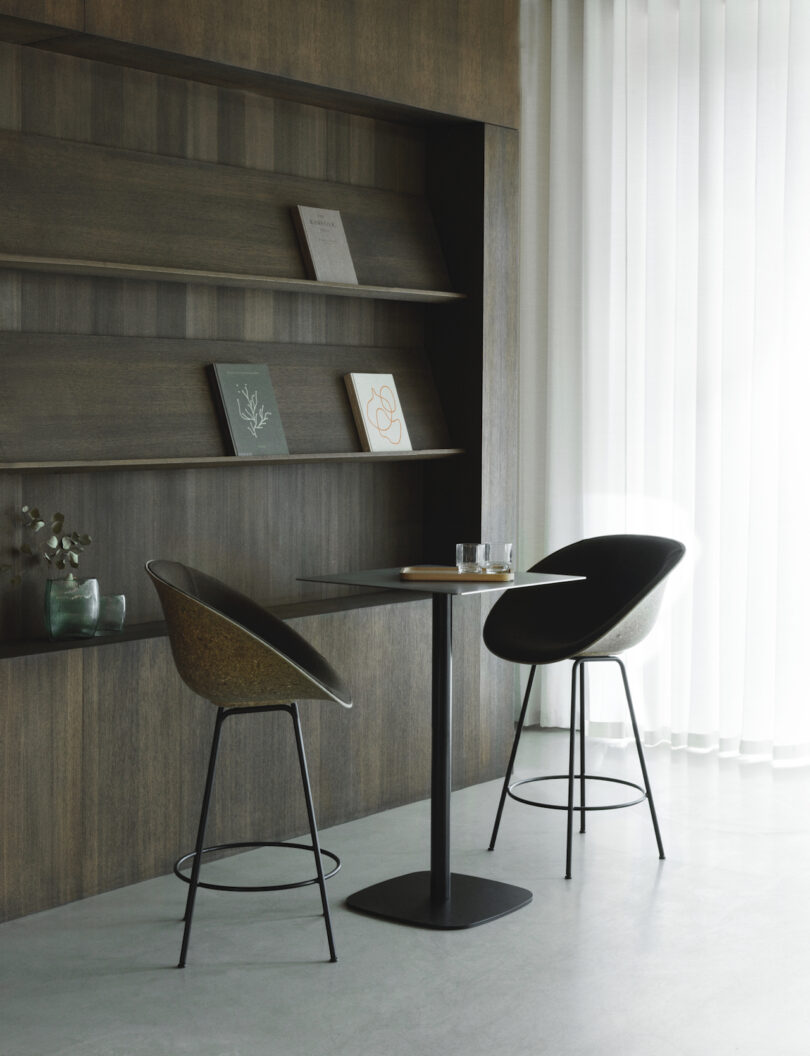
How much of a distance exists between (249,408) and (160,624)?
73 centimetres

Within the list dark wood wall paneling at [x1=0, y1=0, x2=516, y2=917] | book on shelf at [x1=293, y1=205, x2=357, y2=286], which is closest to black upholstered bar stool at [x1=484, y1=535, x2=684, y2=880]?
dark wood wall paneling at [x1=0, y1=0, x2=516, y2=917]

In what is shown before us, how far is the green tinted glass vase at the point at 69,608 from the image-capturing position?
12.1 ft

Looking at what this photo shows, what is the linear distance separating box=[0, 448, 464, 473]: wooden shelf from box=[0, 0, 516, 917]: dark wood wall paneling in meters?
0.09

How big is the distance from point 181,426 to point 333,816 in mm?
1322

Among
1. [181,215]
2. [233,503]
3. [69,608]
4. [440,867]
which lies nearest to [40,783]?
[69,608]

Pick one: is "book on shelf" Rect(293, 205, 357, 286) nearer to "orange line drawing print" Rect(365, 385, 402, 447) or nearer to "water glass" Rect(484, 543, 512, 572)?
"orange line drawing print" Rect(365, 385, 402, 447)

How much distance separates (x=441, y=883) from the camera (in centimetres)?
358

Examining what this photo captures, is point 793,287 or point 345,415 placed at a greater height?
point 793,287

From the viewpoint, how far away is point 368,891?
3658mm

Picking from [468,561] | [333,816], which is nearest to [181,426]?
[468,561]

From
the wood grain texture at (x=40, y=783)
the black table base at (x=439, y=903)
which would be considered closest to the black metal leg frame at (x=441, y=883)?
the black table base at (x=439, y=903)

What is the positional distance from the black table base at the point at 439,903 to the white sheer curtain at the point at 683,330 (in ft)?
5.85

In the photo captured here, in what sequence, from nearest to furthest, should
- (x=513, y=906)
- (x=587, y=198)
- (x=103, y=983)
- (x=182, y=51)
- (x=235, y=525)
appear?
1. (x=103, y=983)
2. (x=513, y=906)
3. (x=182, y=51)
4. (x=235, y=525)
5. (x=587, y=198)

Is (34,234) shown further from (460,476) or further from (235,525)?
(460,476)
